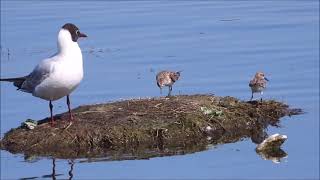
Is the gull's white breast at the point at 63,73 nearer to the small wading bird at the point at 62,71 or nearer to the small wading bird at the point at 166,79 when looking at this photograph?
the small wading bird at the point at 62,71

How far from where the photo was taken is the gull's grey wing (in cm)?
1577

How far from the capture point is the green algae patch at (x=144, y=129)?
15383 mm

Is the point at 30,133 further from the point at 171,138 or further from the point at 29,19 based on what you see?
the point at 29,19

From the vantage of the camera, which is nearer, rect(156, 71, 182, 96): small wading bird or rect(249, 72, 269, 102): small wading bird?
rect(249, 72, 269, 102): small wading bird

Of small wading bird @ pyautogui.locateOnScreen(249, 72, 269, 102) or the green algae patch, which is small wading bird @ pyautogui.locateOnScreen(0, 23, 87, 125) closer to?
the green algae patch

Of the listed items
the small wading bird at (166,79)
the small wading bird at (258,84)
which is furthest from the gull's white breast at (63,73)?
the small wading bird at (258,84)

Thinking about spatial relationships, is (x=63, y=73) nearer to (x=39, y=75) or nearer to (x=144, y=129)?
(x=39, y=75)

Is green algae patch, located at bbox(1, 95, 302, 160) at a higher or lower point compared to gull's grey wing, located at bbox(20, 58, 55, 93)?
lower

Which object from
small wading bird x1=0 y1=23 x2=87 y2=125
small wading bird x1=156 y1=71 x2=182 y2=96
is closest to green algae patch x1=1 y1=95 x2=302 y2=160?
small wading bird x1=0 y1=23 x2=87 y2=125

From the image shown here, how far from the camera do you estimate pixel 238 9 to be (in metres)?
28.2

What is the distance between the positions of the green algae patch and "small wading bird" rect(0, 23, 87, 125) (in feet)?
1.63

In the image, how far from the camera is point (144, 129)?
15648 mm

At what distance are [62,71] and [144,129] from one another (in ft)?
4.93

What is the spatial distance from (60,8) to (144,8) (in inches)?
91.9
